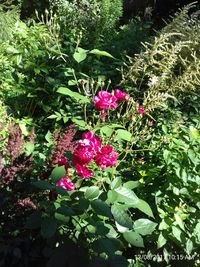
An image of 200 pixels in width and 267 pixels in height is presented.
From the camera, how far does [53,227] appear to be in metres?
1.68

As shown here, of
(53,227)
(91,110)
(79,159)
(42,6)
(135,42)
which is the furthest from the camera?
(42,6)

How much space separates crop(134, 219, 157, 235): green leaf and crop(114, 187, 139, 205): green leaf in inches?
7.7

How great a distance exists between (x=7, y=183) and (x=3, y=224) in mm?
202

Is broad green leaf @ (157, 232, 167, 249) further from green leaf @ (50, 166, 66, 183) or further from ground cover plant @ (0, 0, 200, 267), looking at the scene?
green leaf @ (50, 166, 66, 183)

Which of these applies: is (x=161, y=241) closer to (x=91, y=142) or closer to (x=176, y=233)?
(x=176, y=233)

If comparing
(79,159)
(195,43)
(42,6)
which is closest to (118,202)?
(79,159)

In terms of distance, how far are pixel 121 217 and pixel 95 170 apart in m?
0.65

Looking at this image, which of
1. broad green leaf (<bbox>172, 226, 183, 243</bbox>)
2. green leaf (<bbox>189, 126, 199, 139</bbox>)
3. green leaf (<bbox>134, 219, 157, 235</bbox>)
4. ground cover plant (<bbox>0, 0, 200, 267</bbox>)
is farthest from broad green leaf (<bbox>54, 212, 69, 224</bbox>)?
green leaf (<bbox>189, 126, 199, 139</bbox>)

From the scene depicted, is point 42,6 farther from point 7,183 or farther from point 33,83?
point 7,183

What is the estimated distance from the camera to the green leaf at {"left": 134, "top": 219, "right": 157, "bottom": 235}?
2025 millimetres

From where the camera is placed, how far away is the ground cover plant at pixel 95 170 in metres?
1.84

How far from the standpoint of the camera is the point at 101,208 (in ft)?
5.82

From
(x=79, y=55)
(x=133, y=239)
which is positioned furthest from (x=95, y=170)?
(x=79, y=55)

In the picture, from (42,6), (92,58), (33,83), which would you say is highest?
(92,58)
